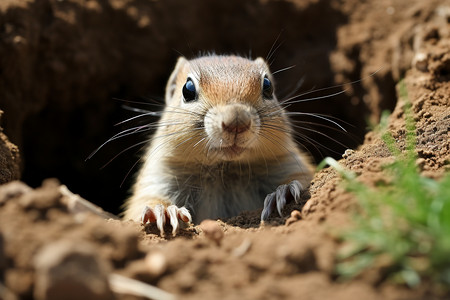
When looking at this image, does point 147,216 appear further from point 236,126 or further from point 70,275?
point 70,275

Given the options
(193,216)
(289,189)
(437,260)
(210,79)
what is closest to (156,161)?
(193,216)

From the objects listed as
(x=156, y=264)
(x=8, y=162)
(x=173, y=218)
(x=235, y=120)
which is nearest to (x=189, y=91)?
(x=235, y=120)

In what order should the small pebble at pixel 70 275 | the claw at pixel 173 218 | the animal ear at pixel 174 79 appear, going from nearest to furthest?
the small pebble at pixel 70 275 < the claw at pixel 173 218 < the animal ear at pixel 174 79

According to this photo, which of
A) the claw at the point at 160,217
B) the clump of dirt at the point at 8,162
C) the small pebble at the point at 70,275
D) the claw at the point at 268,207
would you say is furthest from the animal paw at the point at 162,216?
the small pebble at the point at 70,275

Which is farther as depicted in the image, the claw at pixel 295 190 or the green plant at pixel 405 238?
the claw at pixel 295 190

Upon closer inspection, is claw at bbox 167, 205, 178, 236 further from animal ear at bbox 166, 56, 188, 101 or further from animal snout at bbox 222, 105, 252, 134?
animal ear at bbox 166, 56, 188, 101

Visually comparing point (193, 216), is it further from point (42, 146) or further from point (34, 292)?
point (42, 146)

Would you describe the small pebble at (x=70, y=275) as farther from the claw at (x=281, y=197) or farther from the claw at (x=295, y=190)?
the claw at (x=295, y=190)

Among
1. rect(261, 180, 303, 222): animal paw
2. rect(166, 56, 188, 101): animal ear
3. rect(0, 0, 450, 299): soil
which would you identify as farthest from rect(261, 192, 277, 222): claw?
rect(166, 56, 188, 101): animal ear
